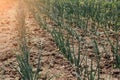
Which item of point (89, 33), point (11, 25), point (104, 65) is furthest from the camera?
point (11, 25)

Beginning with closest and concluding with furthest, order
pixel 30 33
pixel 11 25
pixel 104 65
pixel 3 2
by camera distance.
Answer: pixel 104 65 → pixel 30 33 → pixel 11 25 → pixel 3 2

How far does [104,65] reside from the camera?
3.30 metres

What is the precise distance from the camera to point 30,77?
2.44m

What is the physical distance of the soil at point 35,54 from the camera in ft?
10.4

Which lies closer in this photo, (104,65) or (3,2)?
(104,65)

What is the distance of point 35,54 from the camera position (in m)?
3.79

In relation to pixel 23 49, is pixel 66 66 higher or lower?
lower

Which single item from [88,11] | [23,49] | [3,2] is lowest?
[3,2]

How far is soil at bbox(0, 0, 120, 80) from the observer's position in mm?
3156

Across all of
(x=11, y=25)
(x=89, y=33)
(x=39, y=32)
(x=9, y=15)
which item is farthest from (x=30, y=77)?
(x=9, y=15)

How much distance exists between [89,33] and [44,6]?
1562mm

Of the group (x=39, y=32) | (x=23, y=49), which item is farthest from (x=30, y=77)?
(x=39, y=32)

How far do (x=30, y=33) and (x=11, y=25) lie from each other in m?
0.79

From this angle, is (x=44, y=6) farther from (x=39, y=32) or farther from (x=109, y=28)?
(x=109, y=28)
